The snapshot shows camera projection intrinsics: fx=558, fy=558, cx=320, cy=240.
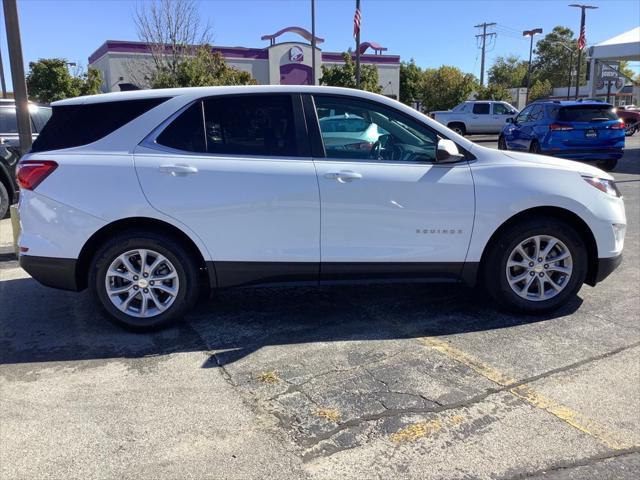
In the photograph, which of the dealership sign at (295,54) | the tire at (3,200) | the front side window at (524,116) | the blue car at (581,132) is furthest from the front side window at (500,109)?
the tire at (3,200)

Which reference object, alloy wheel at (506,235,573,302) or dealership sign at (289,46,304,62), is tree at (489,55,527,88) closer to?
dealership sign at (289,46,304,62)

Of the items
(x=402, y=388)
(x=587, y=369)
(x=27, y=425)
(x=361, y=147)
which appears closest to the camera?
(x=27, y=425)

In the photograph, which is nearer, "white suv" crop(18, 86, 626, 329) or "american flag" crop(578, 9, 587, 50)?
"white suv" crop(18, 86, 626, 329)

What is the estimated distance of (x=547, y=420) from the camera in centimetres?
306

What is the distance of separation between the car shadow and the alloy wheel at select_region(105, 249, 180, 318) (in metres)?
0.22

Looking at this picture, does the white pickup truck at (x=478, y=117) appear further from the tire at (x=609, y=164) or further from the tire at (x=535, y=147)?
the tire at (x=535, y=147)

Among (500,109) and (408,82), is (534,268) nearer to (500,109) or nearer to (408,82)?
(500,109)

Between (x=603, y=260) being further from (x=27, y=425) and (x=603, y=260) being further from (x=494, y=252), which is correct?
(x=27, y=425)

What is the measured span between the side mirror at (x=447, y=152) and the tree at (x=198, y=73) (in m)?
18.2

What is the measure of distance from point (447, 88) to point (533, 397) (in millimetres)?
39973

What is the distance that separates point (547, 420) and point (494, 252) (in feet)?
5.19

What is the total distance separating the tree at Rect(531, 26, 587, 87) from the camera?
8919cm

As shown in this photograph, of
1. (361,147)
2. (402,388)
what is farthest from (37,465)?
(361,147)

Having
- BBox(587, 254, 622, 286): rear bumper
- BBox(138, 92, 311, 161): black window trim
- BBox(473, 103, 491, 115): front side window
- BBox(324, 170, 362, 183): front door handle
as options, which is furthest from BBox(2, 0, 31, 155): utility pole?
BBox(473, 103, 491, 115): front side window
